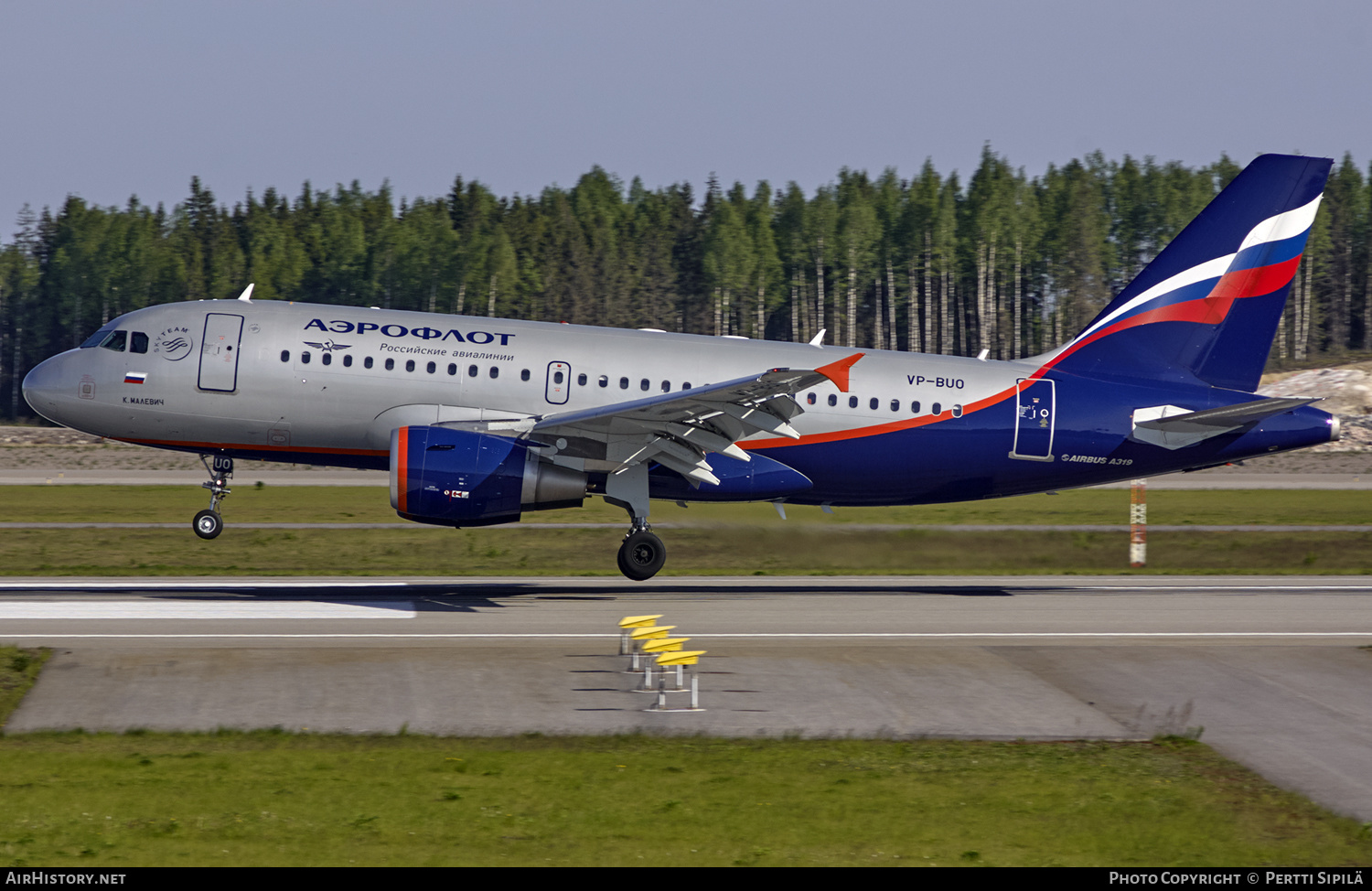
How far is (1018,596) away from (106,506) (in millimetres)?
30990

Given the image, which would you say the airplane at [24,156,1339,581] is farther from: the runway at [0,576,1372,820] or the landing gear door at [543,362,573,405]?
the runway at [0,576,1372,820]

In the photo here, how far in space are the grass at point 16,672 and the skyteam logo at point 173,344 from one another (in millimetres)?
8349

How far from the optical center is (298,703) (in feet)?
51.2

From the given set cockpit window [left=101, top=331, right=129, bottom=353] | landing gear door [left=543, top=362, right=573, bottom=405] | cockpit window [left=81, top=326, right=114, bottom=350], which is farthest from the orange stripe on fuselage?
cockpit window [left=81, top=326, right=114, bottom=350]

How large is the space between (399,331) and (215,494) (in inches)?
191

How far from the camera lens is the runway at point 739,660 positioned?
15.0 m

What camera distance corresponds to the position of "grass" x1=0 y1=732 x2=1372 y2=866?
10.7m

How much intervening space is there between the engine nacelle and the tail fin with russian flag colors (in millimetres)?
11097

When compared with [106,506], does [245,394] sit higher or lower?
higher

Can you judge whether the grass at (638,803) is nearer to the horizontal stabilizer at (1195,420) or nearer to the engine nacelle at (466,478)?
the engine nacelle at (466,478)

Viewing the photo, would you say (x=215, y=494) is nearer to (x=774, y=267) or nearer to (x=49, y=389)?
(x=49, y=389)

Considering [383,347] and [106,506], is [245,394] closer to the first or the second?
[383,347]
